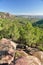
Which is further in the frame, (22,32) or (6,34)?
(6,34)

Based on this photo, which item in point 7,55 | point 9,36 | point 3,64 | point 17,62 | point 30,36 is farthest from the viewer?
point 9,36

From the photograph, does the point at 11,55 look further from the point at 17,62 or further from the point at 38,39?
the point at 38,39

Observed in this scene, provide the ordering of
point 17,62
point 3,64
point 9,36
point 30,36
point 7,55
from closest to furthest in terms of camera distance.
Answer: point 17,62, point 3,64, point 7,55, point 30,36, point 9,36

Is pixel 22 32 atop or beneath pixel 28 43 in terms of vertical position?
atop

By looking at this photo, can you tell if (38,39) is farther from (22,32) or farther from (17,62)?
(17,62)

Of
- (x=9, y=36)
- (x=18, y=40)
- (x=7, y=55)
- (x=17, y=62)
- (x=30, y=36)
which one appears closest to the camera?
(x=17, y=62)

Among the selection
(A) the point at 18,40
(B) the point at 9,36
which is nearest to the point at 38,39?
(A) the point at 18,40

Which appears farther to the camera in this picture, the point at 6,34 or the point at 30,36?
the point at 6,34

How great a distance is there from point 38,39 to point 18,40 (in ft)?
28.7

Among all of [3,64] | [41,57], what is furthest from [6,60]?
[41,57]

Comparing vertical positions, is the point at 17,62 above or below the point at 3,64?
above

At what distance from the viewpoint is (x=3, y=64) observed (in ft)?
95.5

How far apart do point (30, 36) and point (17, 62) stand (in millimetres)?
28926

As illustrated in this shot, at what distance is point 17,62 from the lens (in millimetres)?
24594
